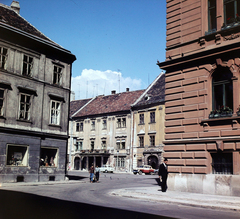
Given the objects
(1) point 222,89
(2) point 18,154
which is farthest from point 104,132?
(1) point 222,89

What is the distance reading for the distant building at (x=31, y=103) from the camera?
885 inches

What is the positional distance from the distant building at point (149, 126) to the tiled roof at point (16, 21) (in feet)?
87.6

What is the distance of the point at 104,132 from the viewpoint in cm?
5875

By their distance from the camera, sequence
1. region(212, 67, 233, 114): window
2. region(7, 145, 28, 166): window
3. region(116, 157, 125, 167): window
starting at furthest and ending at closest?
region(116, 157, 125, 167): window < region(7, 145, 28, 166): window < region(212, 67, 233, 114): window

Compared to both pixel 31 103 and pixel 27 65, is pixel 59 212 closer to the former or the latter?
pixel 31 103

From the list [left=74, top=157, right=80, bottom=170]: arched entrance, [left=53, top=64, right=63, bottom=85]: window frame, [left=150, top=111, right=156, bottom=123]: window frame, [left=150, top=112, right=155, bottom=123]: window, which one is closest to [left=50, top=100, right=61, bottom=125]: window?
[left=53, top=64, right=63, bottom=85]: window frame

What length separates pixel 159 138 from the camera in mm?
49250

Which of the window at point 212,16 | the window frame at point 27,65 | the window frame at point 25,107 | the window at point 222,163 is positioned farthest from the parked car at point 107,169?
the window at point 212,16

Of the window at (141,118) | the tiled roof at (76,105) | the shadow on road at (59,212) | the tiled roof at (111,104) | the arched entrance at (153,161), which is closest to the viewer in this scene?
the shadow on road at (59,212)

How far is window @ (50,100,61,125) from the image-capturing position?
2616 centimetres

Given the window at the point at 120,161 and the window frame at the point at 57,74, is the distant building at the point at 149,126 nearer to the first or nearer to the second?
the window at the point at 120,161

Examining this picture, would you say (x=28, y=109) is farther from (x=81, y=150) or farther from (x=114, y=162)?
(x=81, y=150)

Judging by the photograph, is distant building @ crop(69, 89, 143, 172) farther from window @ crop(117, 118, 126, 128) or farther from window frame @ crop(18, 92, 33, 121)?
window frame @ crop(18, 92, 33, 121)

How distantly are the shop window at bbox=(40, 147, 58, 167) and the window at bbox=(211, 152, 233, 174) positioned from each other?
14.3 meters
